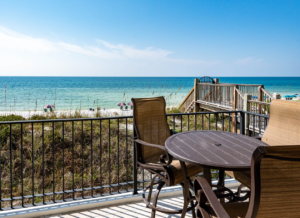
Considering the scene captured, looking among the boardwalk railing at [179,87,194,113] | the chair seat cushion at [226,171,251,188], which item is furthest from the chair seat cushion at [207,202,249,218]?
the boardwalk railing at [179,87,194,113]

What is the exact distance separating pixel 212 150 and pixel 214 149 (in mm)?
34

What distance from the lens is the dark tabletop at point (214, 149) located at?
1312 mm

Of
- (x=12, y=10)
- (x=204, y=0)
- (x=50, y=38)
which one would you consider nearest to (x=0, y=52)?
(x=50, y=38)

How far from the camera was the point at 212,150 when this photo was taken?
159 centimetres

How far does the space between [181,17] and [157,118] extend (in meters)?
25.2

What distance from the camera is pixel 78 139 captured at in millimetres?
5035

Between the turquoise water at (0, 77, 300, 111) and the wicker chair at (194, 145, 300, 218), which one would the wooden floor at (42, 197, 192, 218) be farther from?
the turquoise water at (0, 77, 300, 111)

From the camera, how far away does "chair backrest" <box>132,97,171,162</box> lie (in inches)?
90.0

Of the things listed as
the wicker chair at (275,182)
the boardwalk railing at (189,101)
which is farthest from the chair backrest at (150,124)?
the boardwalk railing at (189,101)

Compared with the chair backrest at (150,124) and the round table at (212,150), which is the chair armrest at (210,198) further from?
the chair backrest at (150,124)

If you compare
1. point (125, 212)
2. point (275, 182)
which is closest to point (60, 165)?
point (125, 212)

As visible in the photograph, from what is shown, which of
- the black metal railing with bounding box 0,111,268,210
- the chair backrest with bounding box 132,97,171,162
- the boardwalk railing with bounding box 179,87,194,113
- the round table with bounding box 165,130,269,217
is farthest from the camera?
the boardwalk railing with bounding box 179,87,194,113

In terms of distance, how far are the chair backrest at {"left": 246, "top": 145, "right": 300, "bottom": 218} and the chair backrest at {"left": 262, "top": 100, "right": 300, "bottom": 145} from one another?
48.4 inches

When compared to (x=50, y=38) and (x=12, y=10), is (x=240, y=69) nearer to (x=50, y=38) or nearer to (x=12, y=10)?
(x=50, y=38)
